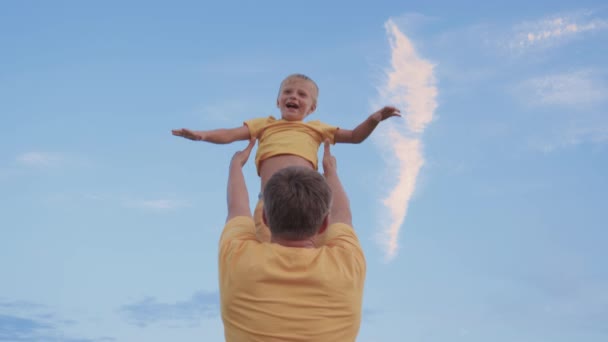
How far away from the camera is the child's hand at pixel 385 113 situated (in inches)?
323

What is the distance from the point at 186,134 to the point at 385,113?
8.41 feet

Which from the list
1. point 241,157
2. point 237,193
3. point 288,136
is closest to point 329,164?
point 241,157

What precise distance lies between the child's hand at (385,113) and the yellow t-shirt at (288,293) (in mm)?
3677

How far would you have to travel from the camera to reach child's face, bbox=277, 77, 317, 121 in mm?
8602

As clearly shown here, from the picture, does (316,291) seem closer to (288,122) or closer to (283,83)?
(288,122)

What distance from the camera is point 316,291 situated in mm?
4645

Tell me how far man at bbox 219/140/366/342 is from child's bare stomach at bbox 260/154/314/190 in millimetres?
2859

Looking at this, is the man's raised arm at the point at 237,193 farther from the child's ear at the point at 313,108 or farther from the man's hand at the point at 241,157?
the child's ear at the point at 313,108

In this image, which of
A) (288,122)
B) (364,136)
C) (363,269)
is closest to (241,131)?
(288,122)

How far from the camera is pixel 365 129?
8492mm

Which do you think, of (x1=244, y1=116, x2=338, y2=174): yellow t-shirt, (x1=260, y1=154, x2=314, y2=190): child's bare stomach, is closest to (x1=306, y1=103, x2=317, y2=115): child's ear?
(x1=244, y1=116, x2=338, y2=174): yellow t-shirt

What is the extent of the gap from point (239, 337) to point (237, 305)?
23 centimetres

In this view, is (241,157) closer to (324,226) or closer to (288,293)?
(324,226)

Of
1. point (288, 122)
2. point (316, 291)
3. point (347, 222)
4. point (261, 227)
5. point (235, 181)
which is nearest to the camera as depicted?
point (316, 291)
